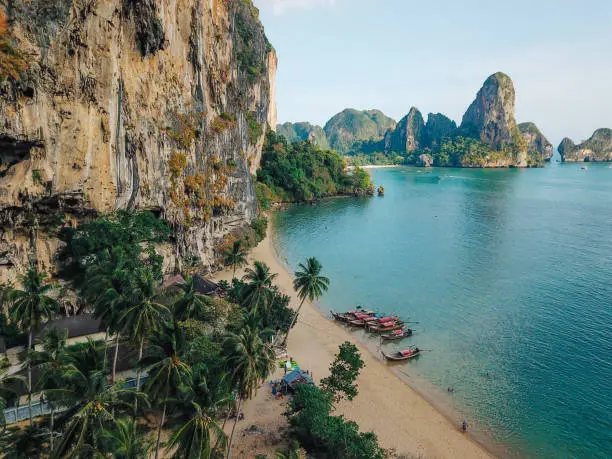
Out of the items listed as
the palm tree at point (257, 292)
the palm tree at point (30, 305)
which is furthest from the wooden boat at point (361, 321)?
the palm tree at point (30, 305)

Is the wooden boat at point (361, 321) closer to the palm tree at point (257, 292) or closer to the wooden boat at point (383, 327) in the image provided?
the wooden boat at point (383, 327)

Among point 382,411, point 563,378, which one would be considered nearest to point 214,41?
point 382,411

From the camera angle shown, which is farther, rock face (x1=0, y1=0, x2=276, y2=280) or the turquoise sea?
the turquoise sea

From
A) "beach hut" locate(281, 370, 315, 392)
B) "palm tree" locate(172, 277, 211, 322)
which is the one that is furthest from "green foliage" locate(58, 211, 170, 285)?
"beach hut" locate(281, 370, 315, 392)

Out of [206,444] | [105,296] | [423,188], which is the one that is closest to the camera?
[206,444]

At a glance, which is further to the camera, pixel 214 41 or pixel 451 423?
pixel 214 41

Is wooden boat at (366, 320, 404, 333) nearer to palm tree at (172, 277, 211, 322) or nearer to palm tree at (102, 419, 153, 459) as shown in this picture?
palm tree at (172, 277, 211, 322)

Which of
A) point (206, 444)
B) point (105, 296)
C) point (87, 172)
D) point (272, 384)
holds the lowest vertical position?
point (272, 384)

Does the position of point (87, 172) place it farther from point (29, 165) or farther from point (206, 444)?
point (206, 444)

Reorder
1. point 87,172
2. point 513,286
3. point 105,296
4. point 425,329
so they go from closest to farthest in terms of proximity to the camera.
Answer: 1. point 105,296
2. point 87,172
3. point 425,329
4. point 513,286
